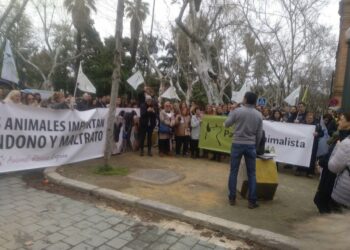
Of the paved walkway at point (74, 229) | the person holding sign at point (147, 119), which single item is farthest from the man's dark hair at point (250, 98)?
the person holding sign at point (147, 119)

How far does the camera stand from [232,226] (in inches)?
195

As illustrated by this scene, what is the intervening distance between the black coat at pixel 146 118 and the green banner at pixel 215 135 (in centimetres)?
154

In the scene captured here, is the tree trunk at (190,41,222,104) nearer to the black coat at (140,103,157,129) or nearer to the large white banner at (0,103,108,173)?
the black coat at (140,103,157,129)

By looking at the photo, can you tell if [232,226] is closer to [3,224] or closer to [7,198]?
[3,224]

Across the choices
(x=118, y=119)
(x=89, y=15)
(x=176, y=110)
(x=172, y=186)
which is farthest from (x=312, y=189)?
(x=89, y=15)

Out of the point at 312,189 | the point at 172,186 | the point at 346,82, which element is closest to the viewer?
the point at 346,82

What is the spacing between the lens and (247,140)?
19.6 feet

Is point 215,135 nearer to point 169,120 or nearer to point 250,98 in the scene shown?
point 169,120

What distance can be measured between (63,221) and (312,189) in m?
5.44

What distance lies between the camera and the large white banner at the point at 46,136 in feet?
21.9

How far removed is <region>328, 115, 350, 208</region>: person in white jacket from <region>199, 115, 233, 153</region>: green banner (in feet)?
19.5

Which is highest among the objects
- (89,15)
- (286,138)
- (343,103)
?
(89,15)

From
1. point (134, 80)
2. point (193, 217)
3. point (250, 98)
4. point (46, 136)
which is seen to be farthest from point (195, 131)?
point (193, 217)

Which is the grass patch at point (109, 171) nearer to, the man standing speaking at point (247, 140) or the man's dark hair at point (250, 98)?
the man standing speaking at point (247, 140)
